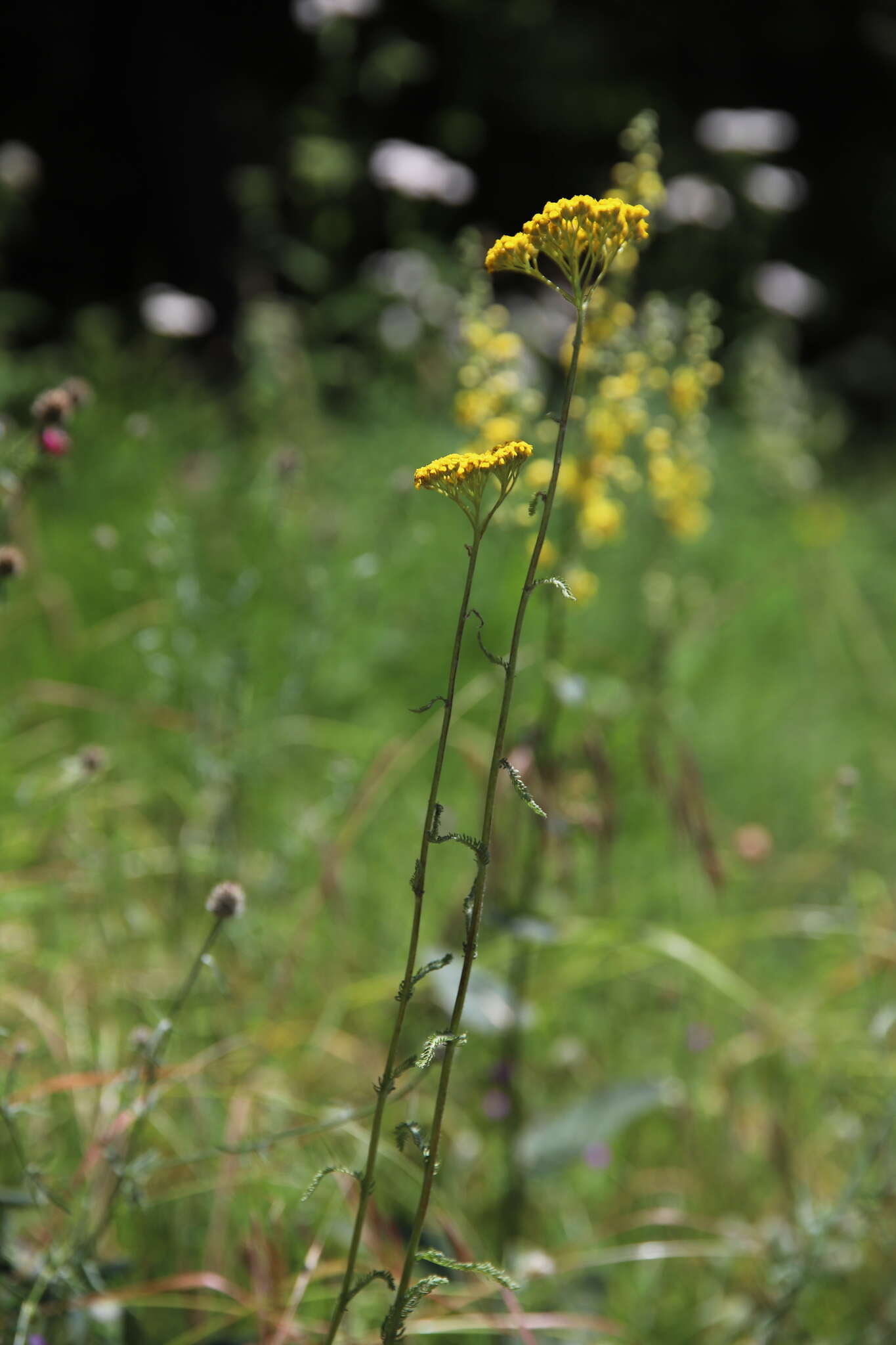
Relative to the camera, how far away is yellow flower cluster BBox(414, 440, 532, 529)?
0.56 m

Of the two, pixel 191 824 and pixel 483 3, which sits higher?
pixel 483 3

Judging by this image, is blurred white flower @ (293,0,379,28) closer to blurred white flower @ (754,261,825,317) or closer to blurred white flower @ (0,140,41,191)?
blurred white flower @ (0,140,41,191)

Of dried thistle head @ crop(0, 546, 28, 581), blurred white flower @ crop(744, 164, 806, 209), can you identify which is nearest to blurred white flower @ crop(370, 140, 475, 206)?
blurred white flower @ crop(744, 164, 806, 209)

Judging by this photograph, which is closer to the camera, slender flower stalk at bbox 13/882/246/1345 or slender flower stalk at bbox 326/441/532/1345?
slender flower stalk at bbox 326/441/532/1345

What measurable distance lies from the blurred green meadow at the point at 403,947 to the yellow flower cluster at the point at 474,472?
0.36m

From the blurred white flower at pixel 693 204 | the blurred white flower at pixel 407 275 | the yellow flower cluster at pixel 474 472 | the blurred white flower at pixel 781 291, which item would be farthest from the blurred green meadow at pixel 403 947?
the blurred white flower at pixel 781 291

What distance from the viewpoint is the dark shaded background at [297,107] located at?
471 cm

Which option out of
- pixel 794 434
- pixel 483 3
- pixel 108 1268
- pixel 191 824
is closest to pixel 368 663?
pixel 191 824

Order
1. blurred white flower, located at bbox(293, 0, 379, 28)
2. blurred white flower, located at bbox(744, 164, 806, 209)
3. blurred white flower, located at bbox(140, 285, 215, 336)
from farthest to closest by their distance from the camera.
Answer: blurred white flower, located at bbox(744, 164, 806, 209), blurred white flower, located at bbox(140, 285, 215, 336), blurred white flower, located at bbox(293, 0, 379, 28)

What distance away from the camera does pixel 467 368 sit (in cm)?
116

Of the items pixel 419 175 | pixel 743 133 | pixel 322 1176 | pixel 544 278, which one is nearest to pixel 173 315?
pixel 419 175

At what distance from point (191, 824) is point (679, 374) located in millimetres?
876

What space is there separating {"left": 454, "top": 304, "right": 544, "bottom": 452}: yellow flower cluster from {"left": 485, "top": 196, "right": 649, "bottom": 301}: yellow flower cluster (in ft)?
1.67

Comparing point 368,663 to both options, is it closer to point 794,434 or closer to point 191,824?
point 191,824
